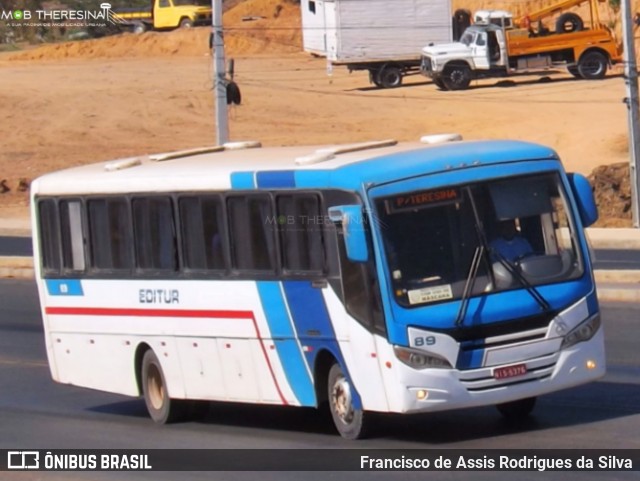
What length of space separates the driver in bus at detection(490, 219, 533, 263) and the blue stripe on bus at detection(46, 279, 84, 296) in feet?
15.0

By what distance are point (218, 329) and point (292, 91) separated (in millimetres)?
45428

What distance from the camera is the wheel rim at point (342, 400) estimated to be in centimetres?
1107

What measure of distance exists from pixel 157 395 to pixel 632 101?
72.7 feet

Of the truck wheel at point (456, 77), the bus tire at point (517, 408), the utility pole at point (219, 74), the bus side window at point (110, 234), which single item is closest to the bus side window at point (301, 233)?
the bus tire at point (517, 408)

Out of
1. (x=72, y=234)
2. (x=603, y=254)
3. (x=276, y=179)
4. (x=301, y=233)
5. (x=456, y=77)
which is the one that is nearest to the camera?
(x=301, y=233)

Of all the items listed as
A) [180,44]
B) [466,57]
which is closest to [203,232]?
[466,57]

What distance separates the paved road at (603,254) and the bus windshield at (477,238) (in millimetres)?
13283

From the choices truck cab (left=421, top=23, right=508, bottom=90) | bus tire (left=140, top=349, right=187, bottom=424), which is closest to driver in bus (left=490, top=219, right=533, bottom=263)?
bus tire (left=140, top=349, right=187, bottom=424)

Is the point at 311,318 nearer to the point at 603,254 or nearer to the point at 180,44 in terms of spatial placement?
the point at 603,254

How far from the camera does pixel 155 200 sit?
1280 centimetres

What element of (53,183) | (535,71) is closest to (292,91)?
(535,71)

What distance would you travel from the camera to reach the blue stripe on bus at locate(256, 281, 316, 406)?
11.5 metres

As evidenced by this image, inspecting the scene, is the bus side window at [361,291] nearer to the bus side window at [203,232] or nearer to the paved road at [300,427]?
the paved road at [300,427]

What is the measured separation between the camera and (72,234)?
13719mm
